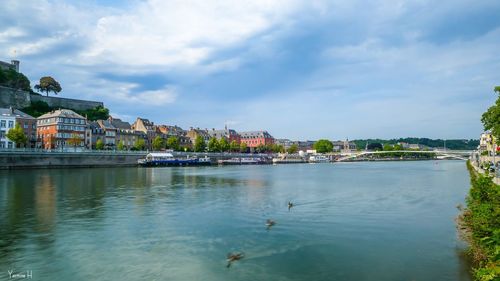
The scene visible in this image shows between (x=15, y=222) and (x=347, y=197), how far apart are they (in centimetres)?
2453

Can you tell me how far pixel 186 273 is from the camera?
526 inches

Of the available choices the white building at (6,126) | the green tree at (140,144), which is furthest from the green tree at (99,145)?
the white building at (6,126)

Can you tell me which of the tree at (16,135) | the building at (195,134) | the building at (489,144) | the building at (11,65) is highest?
the building at (11,65)

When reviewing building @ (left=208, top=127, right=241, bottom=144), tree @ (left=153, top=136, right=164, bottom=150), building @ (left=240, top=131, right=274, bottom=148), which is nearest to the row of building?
tree @ (left=153, top=136, right=164, bottom=150)

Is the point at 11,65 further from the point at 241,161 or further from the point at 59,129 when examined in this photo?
the point at 241,161

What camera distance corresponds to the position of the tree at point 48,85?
119 m

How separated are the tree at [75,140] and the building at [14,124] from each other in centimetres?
841

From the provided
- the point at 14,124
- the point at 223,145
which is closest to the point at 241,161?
the point at 223,145

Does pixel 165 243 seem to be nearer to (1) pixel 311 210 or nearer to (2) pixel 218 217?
(2) pixel 218 217

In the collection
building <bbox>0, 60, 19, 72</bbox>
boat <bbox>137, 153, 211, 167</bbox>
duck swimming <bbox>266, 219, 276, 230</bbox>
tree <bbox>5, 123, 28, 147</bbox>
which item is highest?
building <bbox>0, 60, 19, 72</bbox>

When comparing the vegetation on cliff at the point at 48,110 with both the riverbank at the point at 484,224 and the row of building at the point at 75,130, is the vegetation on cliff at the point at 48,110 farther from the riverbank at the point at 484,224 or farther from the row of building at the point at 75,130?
the riverbank at the point at 484,224

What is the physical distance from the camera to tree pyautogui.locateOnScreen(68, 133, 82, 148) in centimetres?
9430

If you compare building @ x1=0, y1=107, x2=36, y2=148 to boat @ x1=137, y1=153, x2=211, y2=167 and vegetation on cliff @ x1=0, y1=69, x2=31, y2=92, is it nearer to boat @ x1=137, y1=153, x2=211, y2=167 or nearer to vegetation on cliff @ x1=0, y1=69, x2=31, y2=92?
vegetation on cliff @ x1=0, y1=69, x2=31, y2=92

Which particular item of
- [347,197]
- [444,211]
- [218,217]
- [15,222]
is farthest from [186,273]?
[347,197]
